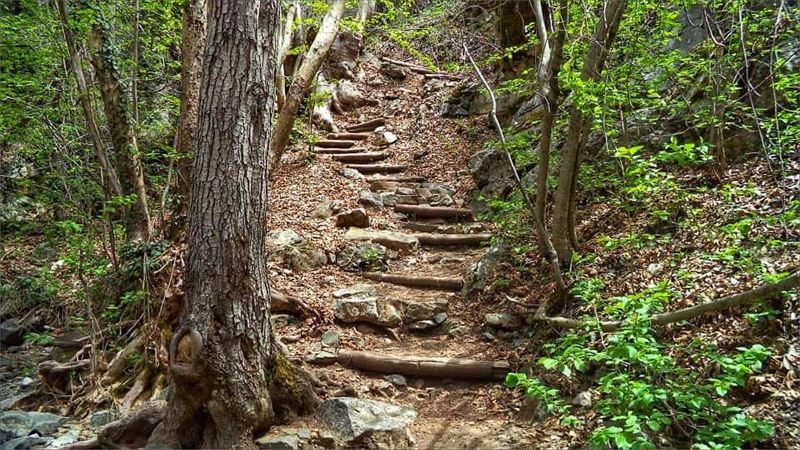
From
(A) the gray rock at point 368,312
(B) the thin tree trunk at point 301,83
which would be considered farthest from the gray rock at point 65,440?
(B) the thin tree trunk at point 301,83

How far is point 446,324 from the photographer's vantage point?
5.06m

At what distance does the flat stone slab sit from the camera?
21.8ft

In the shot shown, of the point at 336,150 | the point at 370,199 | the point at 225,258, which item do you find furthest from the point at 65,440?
the point at 336,150

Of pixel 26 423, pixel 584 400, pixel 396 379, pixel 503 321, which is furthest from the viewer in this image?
pixel 503 321

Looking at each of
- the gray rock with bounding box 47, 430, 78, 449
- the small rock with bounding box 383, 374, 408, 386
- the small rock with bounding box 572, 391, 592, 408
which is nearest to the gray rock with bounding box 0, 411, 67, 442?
the gray rock with bounding box 47, 430, 78, 449

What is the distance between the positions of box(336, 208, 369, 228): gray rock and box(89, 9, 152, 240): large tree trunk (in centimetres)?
266

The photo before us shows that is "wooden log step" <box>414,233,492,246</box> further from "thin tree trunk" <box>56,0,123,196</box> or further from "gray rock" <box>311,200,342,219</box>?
"thin tree trunk" <box>56,0,123,196</box>

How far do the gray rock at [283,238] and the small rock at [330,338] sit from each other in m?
1.66

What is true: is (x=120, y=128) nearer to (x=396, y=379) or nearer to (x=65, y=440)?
(x=65, y=440)

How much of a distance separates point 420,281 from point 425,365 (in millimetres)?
1579

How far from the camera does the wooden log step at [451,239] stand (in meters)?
6.59

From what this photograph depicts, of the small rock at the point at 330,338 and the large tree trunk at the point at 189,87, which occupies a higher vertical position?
the large tree trunk at the point at 189,87

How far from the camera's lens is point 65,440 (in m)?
3.58

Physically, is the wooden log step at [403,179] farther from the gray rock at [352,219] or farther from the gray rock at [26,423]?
the gray rock at [26,423]
